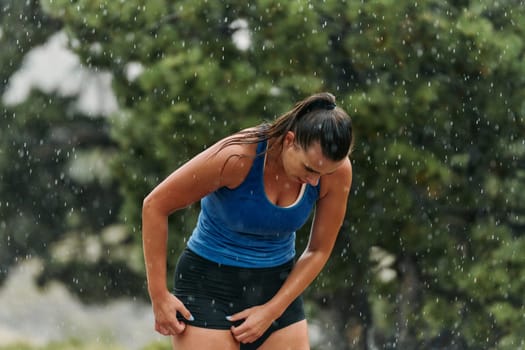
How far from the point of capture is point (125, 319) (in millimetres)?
7648

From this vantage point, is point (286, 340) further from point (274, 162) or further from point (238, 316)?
point (274, 162)

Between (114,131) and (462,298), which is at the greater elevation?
(114,131)

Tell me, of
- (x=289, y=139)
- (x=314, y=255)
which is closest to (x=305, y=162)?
(x=289, y=139)

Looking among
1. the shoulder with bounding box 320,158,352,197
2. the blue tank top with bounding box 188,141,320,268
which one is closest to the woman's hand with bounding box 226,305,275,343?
the blue tank top with bounding box 188,141,320,268

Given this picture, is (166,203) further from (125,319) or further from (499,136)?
(125,319)

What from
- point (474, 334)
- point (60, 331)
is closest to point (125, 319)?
point (60, 331)

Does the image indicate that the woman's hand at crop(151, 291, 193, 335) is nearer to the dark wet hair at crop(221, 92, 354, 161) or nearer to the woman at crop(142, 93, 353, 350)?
the woman at crop(142, 93, 353, 350)

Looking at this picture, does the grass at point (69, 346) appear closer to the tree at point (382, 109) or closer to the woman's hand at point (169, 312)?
the tree at point (382, 109)

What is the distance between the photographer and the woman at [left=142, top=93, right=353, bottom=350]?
2.54 m

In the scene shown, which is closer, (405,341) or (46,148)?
(405,341)

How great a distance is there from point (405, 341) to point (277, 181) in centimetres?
371

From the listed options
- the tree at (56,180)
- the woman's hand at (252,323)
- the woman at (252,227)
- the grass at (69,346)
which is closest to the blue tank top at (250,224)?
the woman at (252,227)

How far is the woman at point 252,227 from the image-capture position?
99.9 inches

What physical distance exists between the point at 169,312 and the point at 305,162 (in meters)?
0.54
